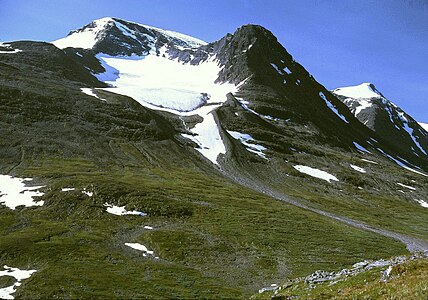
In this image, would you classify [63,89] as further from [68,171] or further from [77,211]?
[77,211]

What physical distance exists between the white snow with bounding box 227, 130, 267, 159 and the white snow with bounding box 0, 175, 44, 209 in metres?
105

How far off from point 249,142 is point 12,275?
5772 inches

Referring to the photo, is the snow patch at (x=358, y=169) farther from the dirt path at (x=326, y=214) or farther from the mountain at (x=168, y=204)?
the dirt path at (x=326, y=214)

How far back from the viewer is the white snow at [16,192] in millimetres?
84363

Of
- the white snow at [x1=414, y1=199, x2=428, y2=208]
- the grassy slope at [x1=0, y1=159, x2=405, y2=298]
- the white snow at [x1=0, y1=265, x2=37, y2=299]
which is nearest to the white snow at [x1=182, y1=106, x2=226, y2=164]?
the grassy slope at [x1=0, y1=159, x2=405, y2=298]

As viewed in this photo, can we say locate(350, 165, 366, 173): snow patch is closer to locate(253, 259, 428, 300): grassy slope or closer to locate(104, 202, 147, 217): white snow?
locate(104, 202, 147, 217): white snow

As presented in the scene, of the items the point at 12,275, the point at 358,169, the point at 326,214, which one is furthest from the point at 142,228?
the point at 358,169

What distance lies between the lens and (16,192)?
90812mm

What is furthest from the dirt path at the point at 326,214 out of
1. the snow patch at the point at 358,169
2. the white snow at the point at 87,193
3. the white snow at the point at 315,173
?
the snow patch at the point at 358,169

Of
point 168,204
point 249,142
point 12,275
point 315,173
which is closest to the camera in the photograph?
point 12,275

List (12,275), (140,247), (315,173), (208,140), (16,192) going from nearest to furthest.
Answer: (12,275) → (140,247) → (16,192) → (315,173) → (208,140)

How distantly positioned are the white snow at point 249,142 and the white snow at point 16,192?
345 feet

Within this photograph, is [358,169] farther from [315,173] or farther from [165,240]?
[165,240]

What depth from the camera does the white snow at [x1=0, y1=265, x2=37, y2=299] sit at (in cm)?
4647
